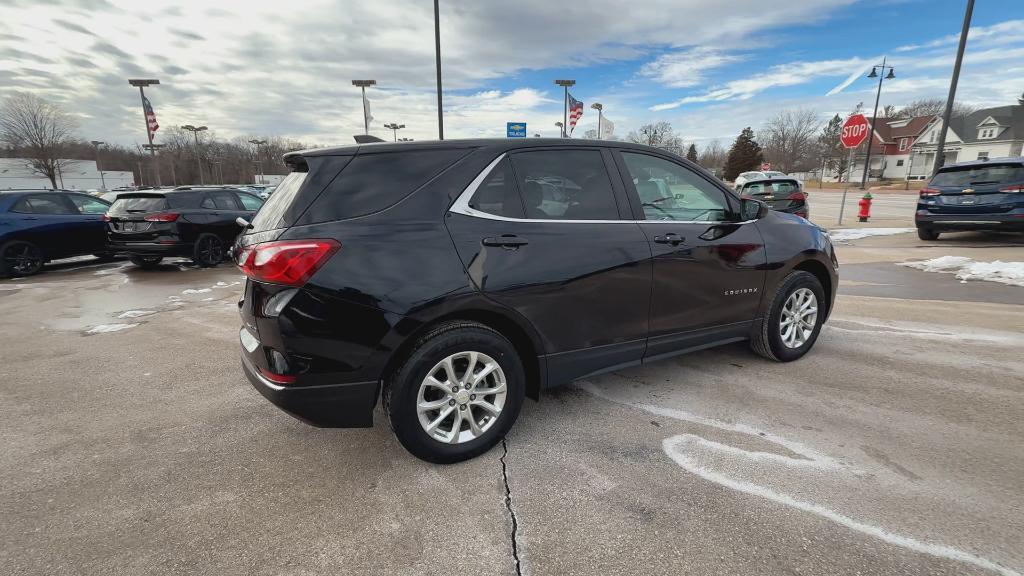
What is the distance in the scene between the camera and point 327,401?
2.47 meters

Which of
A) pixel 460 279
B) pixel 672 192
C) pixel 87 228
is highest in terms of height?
pixel 672 192

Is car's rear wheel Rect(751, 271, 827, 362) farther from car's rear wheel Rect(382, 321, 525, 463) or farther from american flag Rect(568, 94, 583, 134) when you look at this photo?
american flag Rect(568, 94, 583, 134)

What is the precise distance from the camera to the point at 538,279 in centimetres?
278

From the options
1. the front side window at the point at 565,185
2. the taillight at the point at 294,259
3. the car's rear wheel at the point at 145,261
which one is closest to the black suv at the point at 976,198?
the front side window at the point at 565,185

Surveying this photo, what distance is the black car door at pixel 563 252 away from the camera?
8.82 ft

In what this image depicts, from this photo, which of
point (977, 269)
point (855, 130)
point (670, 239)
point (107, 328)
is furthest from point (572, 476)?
point (855, 130)

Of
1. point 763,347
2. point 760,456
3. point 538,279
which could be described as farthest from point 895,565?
point 763,347

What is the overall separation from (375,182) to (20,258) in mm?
10252

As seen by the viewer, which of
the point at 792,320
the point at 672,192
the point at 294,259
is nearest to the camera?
the point at 294,259

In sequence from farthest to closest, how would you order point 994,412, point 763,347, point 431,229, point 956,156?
point 956,156
point 763,347
point 994,412
point 431,229

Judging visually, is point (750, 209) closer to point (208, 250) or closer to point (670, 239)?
point (670, 239)

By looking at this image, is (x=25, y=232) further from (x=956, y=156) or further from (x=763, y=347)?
(x=956, y=156)

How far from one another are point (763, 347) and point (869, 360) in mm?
963

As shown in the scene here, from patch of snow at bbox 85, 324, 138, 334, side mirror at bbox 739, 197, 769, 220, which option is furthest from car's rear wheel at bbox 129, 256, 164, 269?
side mirror at bbox 739, 197, 769, 220
